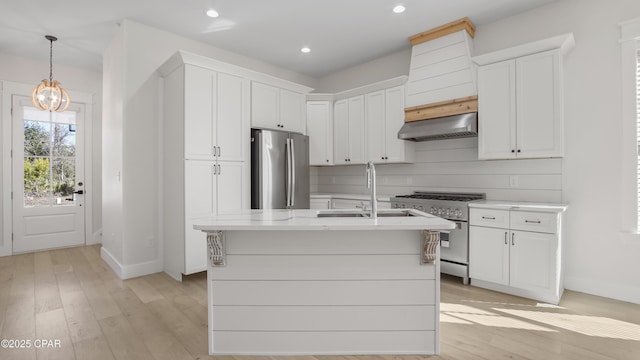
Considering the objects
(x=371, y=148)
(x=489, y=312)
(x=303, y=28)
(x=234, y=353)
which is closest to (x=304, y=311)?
(x=234, y=353)

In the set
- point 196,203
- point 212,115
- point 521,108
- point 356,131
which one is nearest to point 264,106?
point 212,115

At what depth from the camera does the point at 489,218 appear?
3.16 meters

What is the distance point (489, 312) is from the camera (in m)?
2.69

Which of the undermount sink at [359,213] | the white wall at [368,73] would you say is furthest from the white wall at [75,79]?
the undermount sink at [359,213]

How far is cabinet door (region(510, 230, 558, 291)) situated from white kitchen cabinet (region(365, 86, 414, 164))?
5.63ft

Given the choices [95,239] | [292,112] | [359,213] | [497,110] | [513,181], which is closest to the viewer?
[359,213]

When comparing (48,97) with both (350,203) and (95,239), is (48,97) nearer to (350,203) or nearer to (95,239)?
(95,239)

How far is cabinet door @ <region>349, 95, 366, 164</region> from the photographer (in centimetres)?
466

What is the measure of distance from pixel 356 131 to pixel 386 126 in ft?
1.69

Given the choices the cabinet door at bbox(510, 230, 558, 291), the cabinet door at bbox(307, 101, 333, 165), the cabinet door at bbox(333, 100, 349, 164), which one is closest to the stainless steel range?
the cabinet door at bbox(510, 230, 558, 291)

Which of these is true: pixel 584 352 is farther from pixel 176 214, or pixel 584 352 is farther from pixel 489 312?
pixel 176 214

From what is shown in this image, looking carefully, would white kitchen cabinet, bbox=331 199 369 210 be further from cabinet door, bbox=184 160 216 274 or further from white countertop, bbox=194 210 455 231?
white countertop, bbox=194 210 455 231

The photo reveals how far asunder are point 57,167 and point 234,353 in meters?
4.91

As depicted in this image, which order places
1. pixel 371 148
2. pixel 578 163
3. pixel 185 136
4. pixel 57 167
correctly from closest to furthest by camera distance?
pixel 578 163 → pixel 185 136 → pixel 371 148 → pixel 57 167
